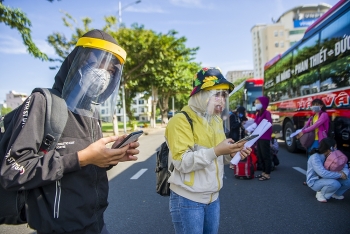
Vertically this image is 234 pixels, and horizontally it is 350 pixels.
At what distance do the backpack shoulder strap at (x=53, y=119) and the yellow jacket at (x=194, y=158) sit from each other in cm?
76

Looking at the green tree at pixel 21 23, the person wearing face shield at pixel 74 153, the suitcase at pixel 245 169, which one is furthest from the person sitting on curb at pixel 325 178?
the green tree at pixel 21 23

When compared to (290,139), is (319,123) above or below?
above

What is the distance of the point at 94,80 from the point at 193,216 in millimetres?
1126

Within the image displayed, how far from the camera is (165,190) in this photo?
7.09 ft

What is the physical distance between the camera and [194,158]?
1.64 meters

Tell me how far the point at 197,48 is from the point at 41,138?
80.8ft

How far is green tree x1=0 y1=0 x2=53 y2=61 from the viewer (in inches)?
279

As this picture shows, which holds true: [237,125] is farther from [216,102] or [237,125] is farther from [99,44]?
[99,44]

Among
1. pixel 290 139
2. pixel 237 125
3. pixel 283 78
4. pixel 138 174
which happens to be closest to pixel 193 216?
pixel 138 174

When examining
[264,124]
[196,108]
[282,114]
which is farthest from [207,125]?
[282,114]

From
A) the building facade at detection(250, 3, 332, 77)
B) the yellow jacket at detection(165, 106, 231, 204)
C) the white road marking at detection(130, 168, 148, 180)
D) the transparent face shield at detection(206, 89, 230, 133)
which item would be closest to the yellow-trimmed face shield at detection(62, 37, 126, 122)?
the yellow jacket at detection(165, 106, 231, 204)

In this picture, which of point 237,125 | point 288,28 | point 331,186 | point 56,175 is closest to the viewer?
point 56,175

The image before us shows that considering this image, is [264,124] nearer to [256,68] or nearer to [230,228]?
[230,228]

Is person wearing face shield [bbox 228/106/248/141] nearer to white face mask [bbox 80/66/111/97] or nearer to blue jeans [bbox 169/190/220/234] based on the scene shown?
blue jeans [bbox 169/190/220/234]
